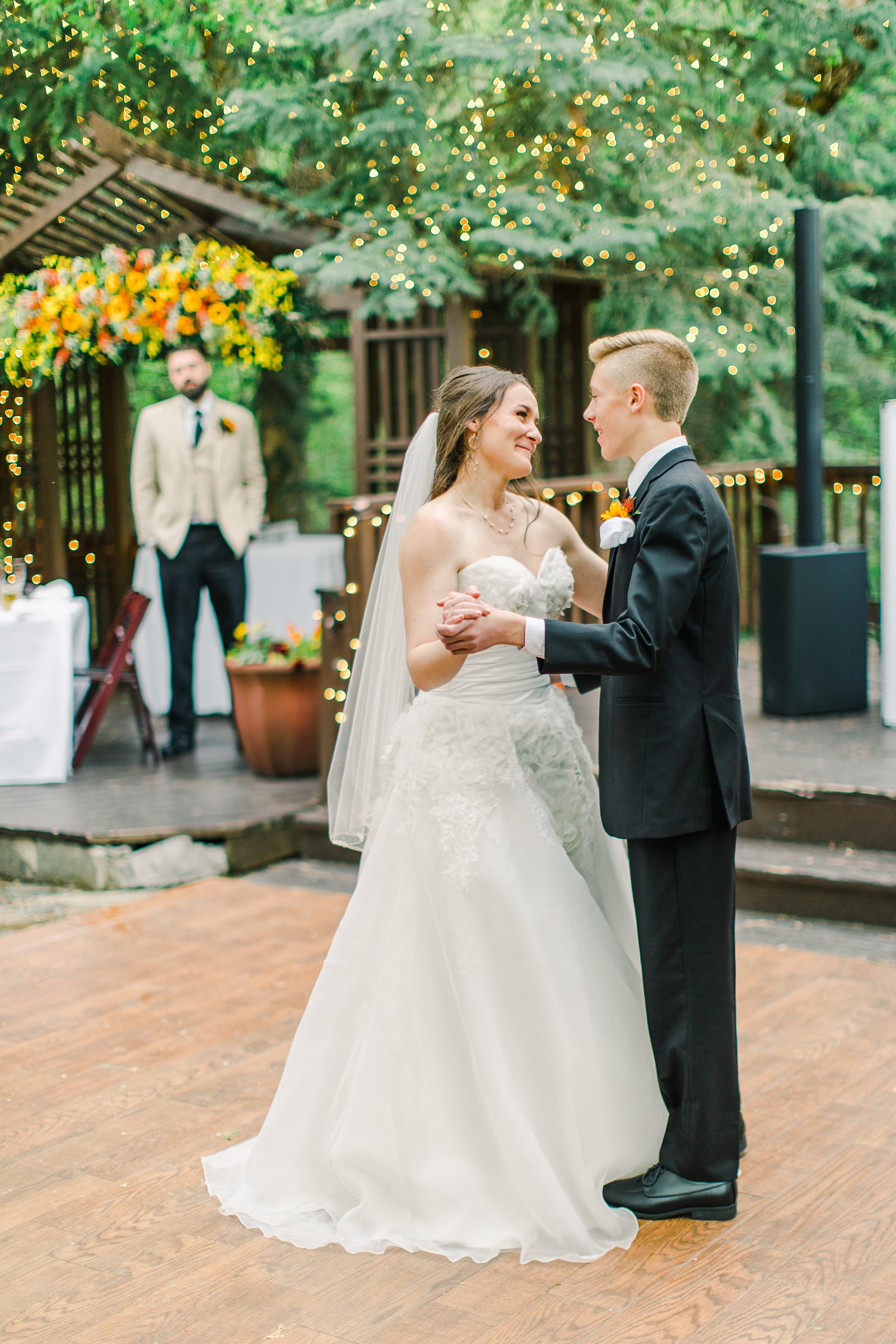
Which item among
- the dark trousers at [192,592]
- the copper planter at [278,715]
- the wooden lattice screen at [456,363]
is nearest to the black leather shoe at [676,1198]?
the copper planter at [278,715]

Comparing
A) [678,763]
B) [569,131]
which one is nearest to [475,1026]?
[678,763]

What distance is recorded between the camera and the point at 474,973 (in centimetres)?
263

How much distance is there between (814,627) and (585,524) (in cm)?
141

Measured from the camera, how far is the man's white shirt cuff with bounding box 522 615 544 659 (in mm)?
2371

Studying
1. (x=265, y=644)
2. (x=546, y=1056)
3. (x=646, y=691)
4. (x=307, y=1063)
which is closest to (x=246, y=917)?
(x=265, y=644)

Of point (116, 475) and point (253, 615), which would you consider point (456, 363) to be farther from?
point (116, 475)

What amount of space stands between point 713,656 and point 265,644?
3728 millimetres

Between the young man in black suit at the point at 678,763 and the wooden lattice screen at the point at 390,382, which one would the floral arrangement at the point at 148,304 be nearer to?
the wooden lattice screen at the point at 390,382

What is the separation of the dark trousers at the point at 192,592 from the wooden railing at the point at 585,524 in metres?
0.57

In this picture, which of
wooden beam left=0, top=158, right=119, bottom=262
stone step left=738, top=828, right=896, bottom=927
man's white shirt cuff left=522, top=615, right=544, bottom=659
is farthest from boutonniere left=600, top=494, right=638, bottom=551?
wooden beam left=0, top=158, right=119, bottom=262

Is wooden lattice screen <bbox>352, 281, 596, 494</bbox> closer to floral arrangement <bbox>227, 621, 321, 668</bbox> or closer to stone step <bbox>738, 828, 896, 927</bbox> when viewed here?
floral arrangement <bbox>227, 621, 321, 668</bbox>

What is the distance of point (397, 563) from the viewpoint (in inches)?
112

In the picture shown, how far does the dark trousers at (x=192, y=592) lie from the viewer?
6.43 m

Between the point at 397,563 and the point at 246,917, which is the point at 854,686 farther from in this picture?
the point at 397,563
